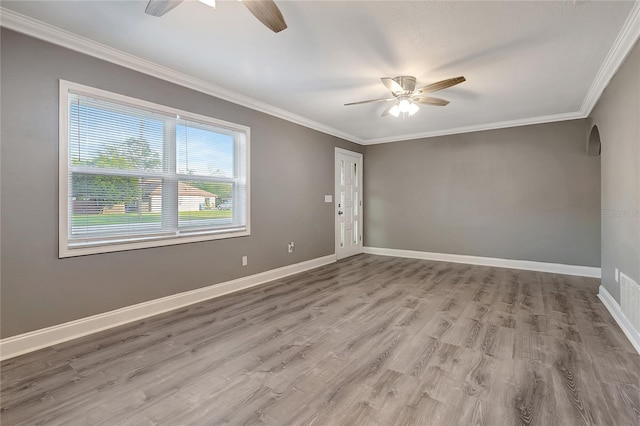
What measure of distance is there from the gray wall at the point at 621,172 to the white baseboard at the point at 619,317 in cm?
9

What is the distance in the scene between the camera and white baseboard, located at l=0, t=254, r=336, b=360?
7.64 feet

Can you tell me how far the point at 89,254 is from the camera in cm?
270

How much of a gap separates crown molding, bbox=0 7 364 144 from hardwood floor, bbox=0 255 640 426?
2595 mm

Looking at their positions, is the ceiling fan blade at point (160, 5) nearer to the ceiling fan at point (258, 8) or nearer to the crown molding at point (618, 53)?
the ceiling fan at point (258, 8)

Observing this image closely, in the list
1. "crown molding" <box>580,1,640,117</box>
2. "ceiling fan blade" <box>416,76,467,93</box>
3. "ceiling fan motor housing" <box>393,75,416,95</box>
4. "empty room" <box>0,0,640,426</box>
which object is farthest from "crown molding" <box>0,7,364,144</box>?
"crown molding" <box>580,1,640,117</box>

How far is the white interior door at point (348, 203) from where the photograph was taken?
20.0 ft

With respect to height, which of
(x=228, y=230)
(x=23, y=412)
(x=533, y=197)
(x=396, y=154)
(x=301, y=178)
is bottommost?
(x=23, y=412)

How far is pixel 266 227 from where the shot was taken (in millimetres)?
4453

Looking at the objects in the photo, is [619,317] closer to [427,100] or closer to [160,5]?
[427,100]

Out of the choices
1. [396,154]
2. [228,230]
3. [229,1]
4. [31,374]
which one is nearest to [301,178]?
[228,230]

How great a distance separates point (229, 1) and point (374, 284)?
3688 millimetres

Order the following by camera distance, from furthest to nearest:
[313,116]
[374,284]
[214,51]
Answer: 1. [313,116]
2. [374,284]
3. [214,51]

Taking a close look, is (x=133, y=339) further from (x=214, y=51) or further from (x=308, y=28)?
(x=308, y=28)

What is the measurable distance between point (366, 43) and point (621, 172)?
2755mm
